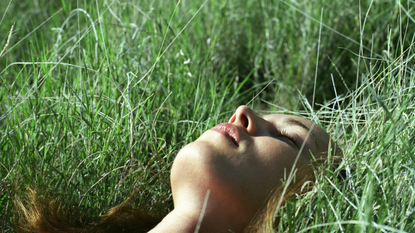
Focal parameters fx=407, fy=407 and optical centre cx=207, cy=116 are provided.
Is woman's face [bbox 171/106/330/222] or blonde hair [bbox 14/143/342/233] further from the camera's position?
blonde hair [bbox 14/143/342/233]

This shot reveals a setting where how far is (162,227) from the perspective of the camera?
1176 millimetres

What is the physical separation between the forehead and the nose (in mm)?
92

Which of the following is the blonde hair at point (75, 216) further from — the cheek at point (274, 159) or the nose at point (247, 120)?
the nose at point (247, 120)

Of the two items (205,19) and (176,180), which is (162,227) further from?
(205,19)

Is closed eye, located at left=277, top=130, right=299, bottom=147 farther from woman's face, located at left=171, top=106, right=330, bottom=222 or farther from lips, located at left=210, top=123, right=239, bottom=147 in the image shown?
lips, located at left=210, top=123, right=239, bottom=147

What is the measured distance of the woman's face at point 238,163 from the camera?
3.90ft

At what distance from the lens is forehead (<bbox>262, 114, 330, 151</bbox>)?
139 cm

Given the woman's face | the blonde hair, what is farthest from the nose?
the blonde hair

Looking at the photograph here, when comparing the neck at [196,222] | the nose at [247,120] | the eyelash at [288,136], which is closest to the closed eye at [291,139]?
the eyelash at [288,136]

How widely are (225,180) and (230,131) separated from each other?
197 mm

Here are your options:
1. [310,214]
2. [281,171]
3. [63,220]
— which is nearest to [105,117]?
[63,220]

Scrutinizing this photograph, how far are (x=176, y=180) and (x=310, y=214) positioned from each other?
1.36ft

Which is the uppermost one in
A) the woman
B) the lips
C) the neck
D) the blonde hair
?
the lips

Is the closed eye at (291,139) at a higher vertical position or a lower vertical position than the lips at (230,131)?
lower
